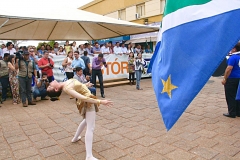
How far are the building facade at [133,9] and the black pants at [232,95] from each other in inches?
636

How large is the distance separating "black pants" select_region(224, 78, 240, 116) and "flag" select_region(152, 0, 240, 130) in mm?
4061

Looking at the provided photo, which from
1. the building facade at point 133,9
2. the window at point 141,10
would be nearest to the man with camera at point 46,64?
the building facade at point 133,9

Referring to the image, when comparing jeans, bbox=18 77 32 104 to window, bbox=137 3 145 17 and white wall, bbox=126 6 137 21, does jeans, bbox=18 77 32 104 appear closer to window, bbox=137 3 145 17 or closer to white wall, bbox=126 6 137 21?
window, bbox=137 3 145 17

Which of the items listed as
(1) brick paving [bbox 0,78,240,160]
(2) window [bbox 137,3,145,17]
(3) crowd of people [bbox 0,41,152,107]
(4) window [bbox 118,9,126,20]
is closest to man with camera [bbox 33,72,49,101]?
(3) crowd of people [bbox 0,41,152,107]

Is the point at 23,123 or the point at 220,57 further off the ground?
the point at 220,57

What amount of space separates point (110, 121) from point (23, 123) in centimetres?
220

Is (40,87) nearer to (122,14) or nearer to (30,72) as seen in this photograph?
(30,72)

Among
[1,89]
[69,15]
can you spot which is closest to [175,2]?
[69,15]

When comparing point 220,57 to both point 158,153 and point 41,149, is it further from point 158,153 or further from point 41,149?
point 41,149

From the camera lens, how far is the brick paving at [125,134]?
355cm

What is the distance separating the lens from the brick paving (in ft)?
11.7

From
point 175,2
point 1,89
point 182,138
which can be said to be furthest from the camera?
point 1,89

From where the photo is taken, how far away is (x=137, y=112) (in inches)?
237

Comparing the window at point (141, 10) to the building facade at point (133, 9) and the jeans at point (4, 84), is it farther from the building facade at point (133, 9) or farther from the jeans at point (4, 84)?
the jeans at point (4, 84)
